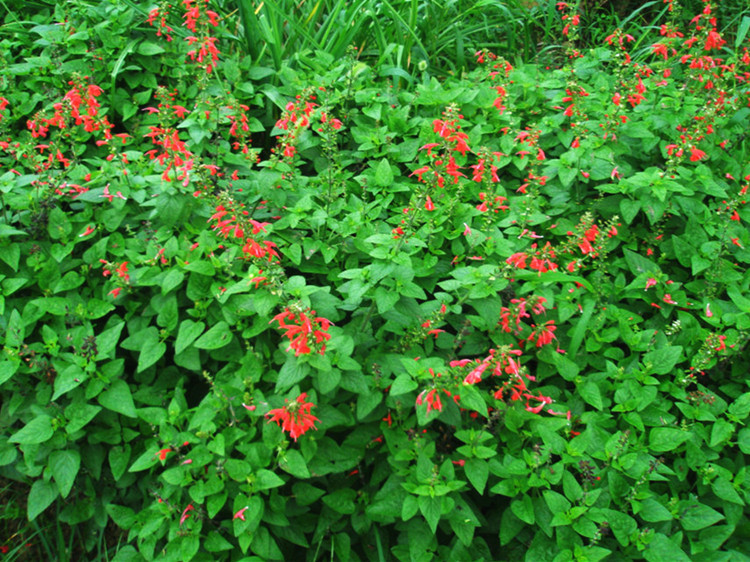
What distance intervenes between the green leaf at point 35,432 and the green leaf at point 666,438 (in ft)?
6.98

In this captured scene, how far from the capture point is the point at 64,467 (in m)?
1.99

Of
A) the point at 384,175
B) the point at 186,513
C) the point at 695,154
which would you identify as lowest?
the point at 186,513

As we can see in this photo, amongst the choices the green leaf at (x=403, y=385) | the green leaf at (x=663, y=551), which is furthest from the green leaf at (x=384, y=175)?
the green leaf at (x=663, y=551)

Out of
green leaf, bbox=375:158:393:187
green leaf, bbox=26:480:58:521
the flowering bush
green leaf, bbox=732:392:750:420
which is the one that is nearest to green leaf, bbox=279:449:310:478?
the flowering bush

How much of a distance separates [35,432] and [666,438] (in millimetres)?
2214

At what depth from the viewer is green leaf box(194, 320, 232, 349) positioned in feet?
6.68

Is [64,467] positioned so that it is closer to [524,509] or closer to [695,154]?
[524,509]

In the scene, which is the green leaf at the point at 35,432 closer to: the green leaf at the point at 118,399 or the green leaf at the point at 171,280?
the green leaf at the point at 118,399

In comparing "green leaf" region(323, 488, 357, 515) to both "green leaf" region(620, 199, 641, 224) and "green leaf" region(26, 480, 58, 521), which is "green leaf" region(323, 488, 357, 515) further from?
"green leaf" region(620, 199, 641, 224)

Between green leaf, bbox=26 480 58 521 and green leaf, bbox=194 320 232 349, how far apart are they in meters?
0.75

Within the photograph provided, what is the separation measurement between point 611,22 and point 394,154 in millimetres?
3609

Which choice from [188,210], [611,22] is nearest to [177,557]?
[188,210]

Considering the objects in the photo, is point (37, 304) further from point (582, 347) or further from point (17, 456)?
point (582, 347)

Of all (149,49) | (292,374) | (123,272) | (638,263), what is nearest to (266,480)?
(292,374)
